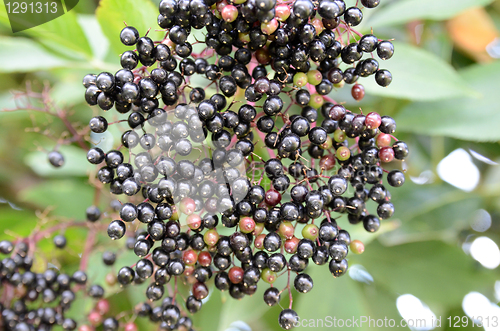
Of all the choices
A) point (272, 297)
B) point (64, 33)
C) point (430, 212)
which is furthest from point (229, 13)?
point (430, 212)

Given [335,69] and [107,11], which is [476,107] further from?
[107,11]

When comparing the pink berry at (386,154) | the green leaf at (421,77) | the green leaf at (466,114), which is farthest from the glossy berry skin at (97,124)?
the green leaf at (466,114)

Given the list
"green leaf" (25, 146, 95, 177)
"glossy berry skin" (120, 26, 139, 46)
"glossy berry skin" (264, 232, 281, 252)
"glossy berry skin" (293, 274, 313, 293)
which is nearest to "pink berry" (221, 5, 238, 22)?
"glossy berry skin" (120, 26, 139, 46)

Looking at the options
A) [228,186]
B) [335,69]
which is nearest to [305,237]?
[228,186]

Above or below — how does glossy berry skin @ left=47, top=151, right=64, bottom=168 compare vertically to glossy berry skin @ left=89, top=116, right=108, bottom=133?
below

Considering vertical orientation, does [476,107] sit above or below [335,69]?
above

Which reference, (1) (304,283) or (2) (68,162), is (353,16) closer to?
(1) (304,283)

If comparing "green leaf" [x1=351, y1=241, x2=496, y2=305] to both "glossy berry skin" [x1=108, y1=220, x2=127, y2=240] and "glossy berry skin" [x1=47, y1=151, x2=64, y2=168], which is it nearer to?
"glossy berry skin" [x1=108, y1=220, x2=127, y2=240]
